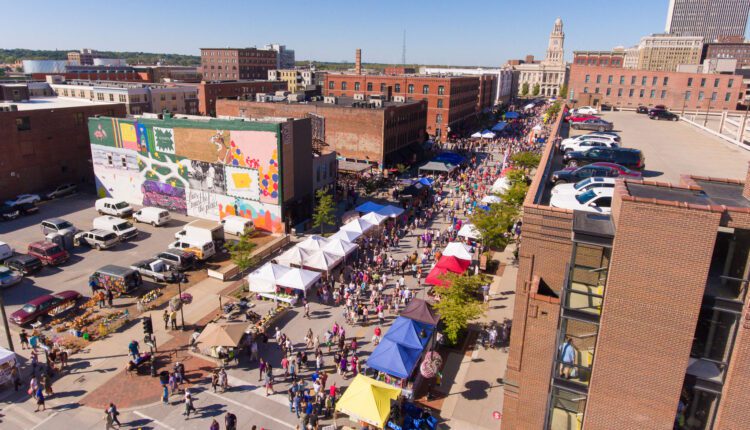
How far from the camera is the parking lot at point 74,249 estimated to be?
30703 millimetres

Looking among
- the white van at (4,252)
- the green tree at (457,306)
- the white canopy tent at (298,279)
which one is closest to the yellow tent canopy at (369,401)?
the green tree at (457,306)

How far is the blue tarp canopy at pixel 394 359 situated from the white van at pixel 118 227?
26711 mm

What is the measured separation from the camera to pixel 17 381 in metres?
21.3

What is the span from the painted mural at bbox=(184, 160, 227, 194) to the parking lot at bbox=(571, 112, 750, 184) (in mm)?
29932

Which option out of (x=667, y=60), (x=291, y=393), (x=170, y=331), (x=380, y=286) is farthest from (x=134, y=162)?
(x=667, y=60)

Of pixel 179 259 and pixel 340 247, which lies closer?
pixel 340 247

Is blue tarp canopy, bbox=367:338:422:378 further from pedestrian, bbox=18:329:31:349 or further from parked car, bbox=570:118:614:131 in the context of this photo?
parked car, bbox=570:118:614:131

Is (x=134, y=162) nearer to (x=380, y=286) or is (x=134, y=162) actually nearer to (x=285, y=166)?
(x=285, y=166)

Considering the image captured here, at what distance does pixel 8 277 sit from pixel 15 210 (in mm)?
17791

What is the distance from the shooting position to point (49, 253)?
33.6 m

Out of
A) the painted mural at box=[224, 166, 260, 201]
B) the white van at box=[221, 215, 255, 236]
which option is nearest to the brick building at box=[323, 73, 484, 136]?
the painted mural at box=[224, 166, 260, 201]

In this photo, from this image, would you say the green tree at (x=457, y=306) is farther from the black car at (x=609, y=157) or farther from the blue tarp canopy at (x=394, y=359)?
the black car at (x=609, y=157)

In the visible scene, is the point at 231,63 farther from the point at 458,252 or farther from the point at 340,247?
the point at 458,252

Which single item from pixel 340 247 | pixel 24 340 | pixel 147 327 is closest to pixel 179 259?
pixel 147 327
